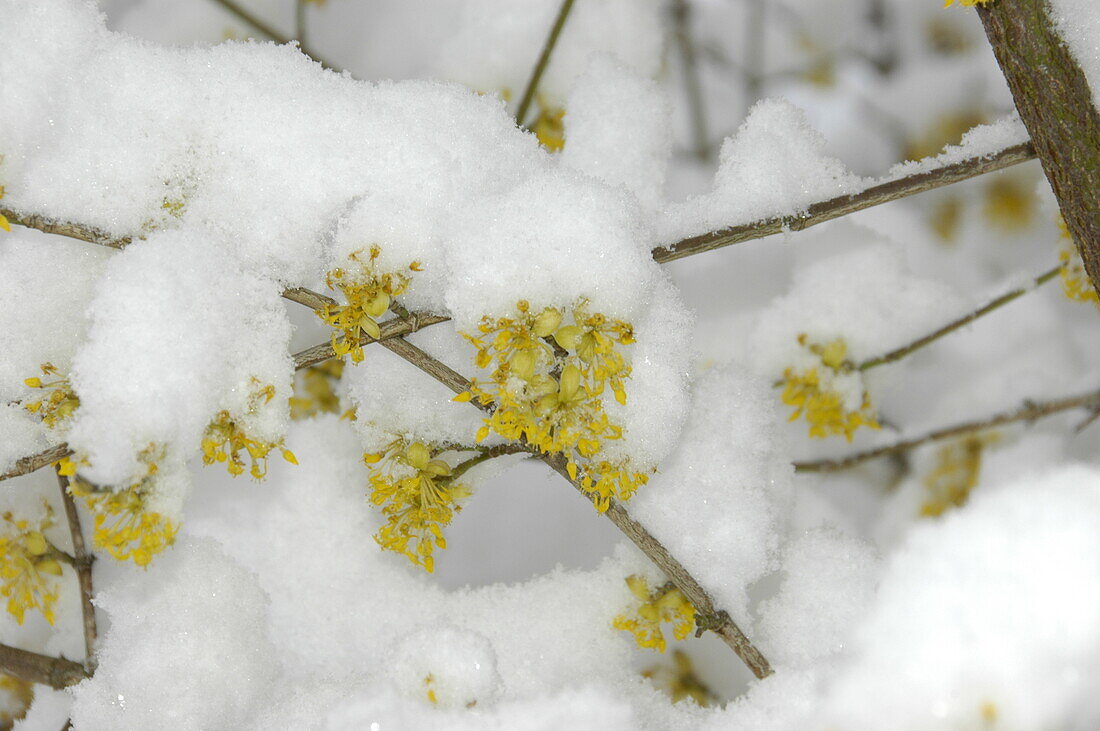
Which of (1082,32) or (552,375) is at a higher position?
(1082,32)

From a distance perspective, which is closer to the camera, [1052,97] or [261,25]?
[1052,97]

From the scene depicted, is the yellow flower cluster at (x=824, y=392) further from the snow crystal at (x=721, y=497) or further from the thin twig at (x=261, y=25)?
the thin twig at (x=261, y=25)

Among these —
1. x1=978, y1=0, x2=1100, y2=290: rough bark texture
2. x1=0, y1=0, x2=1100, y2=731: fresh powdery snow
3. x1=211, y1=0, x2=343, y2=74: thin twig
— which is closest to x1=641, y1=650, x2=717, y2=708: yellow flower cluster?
x1=0, y1=0, x2=1100, y2=731: fresh powdery snow

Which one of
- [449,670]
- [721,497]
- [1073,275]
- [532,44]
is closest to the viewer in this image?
[449,670]

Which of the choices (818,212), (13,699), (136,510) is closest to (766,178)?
(818,212)

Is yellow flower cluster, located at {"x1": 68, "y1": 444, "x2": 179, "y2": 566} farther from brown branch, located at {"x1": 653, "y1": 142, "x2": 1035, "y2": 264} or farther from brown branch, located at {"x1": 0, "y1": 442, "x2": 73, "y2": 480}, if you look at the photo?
brown branch, located at {"x1": 653, "y1": 142, "x2": 1035, "y2": 264}

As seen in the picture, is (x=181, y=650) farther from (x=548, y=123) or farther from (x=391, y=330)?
(x=548, y=123)
